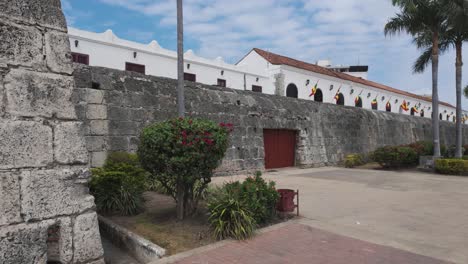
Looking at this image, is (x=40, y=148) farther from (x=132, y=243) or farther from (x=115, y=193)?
(x=115, y=193)

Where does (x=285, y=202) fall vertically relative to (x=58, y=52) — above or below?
below

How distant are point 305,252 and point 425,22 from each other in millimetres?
14000

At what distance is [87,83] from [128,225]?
437 cm

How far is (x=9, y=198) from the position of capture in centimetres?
311

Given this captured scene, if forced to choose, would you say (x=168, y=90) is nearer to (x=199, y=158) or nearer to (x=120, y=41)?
(x=199, y=158)

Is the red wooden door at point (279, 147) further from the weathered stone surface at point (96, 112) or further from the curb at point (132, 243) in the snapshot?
the curb at point (132, 243)

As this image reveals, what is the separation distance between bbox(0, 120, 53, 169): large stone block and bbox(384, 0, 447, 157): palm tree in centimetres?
1429

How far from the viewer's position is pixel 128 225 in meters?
5.28

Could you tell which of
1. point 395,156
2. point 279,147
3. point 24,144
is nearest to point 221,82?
point 279,147

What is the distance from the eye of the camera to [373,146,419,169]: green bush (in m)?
14.6

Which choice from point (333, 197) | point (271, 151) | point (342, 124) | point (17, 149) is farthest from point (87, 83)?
point (342, 124)

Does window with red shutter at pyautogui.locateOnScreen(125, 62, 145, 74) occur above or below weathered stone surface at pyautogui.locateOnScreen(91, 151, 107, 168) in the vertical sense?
above

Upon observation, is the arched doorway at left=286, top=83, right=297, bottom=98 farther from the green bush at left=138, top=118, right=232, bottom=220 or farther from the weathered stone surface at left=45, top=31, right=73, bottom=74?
the weathered stone surface at left=45, top=31, right=73, bottom=74

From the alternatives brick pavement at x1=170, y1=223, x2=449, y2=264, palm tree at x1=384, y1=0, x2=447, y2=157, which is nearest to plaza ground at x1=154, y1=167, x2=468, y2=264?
brick pavement at x1=170, y1=223, x2=449, y2=264
